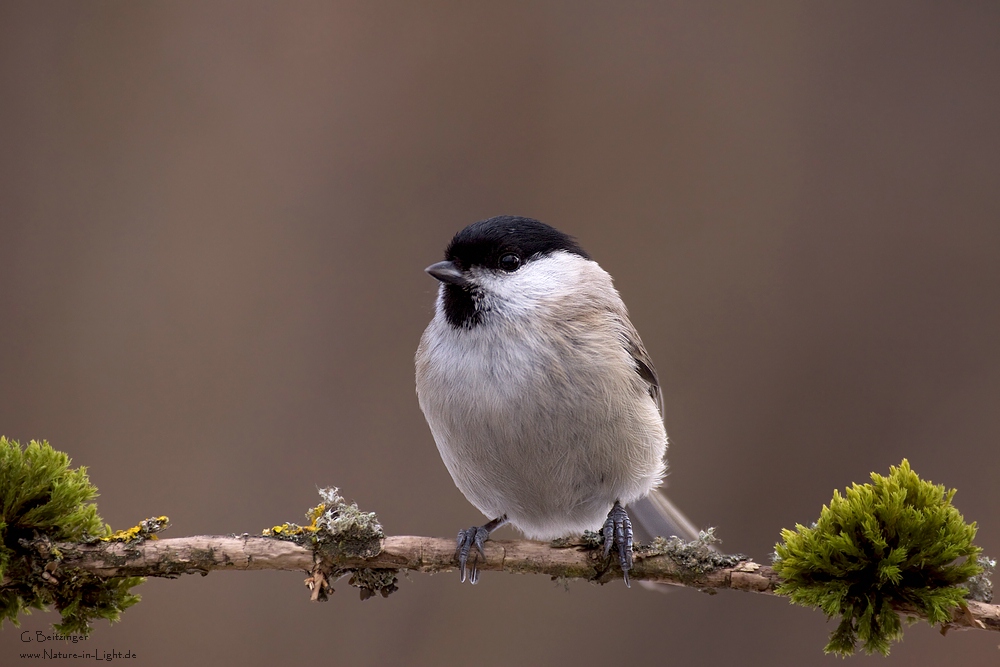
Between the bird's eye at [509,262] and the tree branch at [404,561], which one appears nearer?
the tree branch at [404,561]

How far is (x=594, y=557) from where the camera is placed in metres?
1.54

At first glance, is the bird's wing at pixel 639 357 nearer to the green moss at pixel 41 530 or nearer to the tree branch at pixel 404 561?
the tree branch at pixel 404 561

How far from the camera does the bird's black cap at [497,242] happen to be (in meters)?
1.78

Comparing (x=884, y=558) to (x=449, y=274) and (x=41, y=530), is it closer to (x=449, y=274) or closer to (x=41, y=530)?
(x=449, y=274)

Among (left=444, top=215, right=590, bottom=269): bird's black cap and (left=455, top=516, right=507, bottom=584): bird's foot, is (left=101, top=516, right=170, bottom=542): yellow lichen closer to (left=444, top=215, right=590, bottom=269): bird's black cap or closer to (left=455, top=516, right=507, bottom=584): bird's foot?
(left=455, top=516, right=507, bottom=584): bird's foot

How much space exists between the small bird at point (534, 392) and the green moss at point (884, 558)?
390 mm

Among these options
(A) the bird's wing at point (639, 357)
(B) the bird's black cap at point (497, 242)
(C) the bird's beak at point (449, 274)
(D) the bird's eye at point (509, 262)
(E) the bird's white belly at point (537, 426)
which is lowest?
(E) the bird's white belly at point (537, 426)

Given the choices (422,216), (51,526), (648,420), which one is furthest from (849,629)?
(422,216)

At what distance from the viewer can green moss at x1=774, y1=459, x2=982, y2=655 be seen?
1.20 metres

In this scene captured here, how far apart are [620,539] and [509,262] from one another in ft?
2.20

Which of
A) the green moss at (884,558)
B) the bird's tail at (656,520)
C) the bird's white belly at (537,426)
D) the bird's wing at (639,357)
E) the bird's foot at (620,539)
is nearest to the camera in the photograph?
the green moss at (884,558)

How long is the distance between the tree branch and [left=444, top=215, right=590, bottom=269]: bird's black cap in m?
0.63

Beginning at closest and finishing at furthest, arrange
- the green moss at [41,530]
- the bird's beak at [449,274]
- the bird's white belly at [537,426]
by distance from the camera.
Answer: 1. the green moss at [41,530]
2. the bird's white belly at [537,426]
3. the bird's beak at [449,274]

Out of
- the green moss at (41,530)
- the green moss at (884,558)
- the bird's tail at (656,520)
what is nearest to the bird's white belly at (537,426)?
the bird's tail at (656,520)
